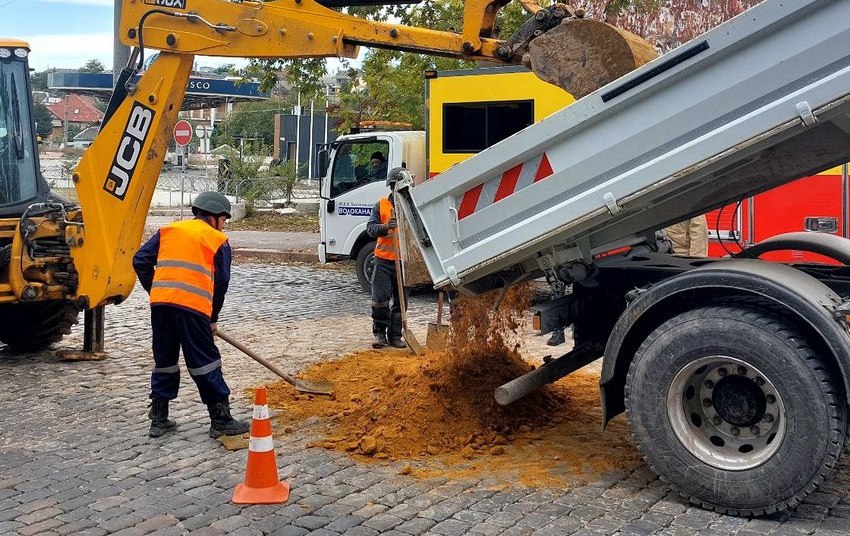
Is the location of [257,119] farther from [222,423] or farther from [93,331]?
[222,423]

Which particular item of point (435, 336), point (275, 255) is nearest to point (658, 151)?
point (435, 336)

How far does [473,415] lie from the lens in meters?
5.91

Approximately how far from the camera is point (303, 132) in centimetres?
4650

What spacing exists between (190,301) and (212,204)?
0.64 meters

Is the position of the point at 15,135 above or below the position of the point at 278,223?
above

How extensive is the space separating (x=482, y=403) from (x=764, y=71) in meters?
2.78

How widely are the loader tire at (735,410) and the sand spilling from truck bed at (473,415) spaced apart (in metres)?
0.64

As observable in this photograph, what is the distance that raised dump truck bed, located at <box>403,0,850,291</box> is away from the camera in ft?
13.5

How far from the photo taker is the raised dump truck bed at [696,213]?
4.19 m

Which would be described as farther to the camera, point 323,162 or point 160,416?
point 323,162

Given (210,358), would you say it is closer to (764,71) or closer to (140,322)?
(764,71)

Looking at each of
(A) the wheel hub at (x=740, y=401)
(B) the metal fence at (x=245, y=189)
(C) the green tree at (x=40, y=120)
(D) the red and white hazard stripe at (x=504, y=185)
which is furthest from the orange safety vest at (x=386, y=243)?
(B) the metal fence at (x=245, y=189)

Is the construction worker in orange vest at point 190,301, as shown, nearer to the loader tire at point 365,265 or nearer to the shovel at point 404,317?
the shovel at point 404,317

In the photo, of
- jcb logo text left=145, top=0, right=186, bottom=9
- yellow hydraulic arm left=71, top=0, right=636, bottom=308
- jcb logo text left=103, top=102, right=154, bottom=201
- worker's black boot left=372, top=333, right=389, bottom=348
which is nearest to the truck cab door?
worker's black boot left=372, top=333, right=389, bottom=348
